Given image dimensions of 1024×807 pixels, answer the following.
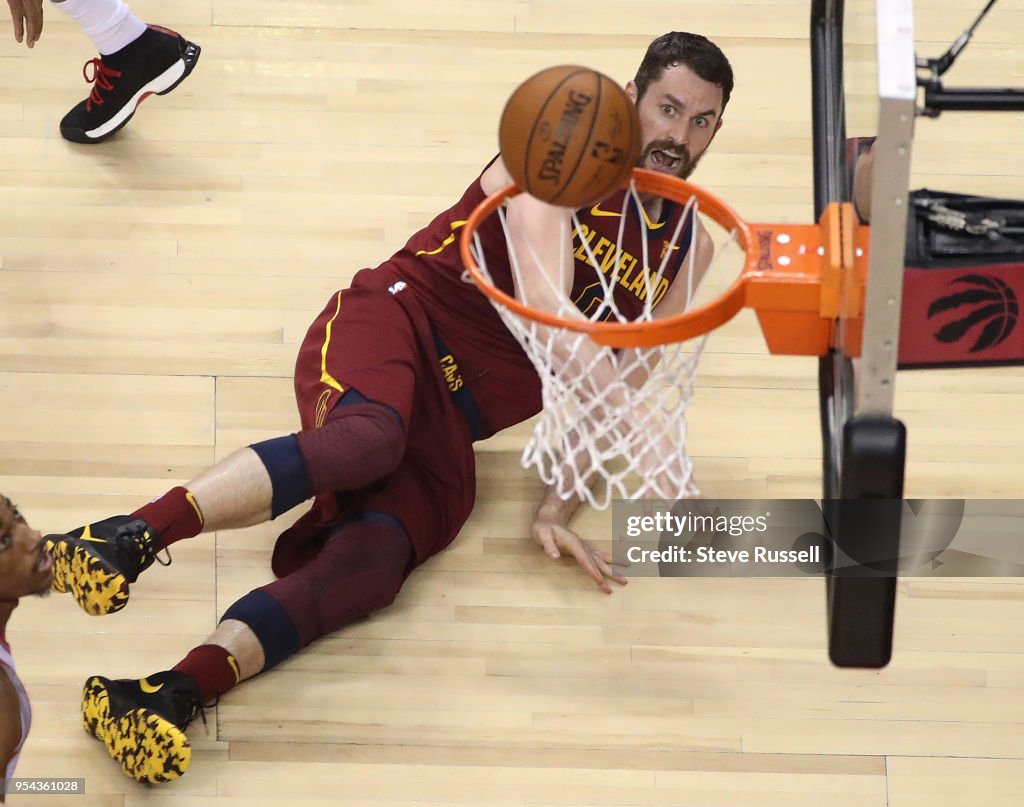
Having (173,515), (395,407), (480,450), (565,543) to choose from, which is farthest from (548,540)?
(173,515)

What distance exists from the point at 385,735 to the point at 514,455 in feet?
2.57

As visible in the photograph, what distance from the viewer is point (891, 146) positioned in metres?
2.08

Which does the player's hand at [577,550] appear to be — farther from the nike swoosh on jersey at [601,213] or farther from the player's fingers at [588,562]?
the nike swoosh on jersey at [601,213]

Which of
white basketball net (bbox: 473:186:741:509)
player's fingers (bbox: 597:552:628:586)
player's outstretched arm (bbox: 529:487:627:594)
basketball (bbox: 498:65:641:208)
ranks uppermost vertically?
basketball (bbox: 498:65:641:208)

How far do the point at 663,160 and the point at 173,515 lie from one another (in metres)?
1.19

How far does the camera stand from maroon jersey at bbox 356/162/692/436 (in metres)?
3.12

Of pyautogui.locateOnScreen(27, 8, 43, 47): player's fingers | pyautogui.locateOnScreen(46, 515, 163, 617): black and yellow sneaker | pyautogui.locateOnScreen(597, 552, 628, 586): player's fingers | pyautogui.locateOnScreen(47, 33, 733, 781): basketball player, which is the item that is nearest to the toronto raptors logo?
pyautogui.locateOnScreen(47, 33, 733, 781): basketball player

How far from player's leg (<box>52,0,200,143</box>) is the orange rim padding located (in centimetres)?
179

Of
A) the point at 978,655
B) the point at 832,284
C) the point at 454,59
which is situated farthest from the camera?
the point at 454,59

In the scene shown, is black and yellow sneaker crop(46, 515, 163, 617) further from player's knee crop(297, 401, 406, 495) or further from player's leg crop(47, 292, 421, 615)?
player's knee crop(297, 401, 406, 495)

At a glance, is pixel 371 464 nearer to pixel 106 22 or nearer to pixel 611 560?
pixel 611 560

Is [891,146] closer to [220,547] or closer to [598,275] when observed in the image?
[598,275]

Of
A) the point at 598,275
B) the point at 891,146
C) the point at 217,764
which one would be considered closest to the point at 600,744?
the point at 217,764

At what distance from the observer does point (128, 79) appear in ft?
13.0
